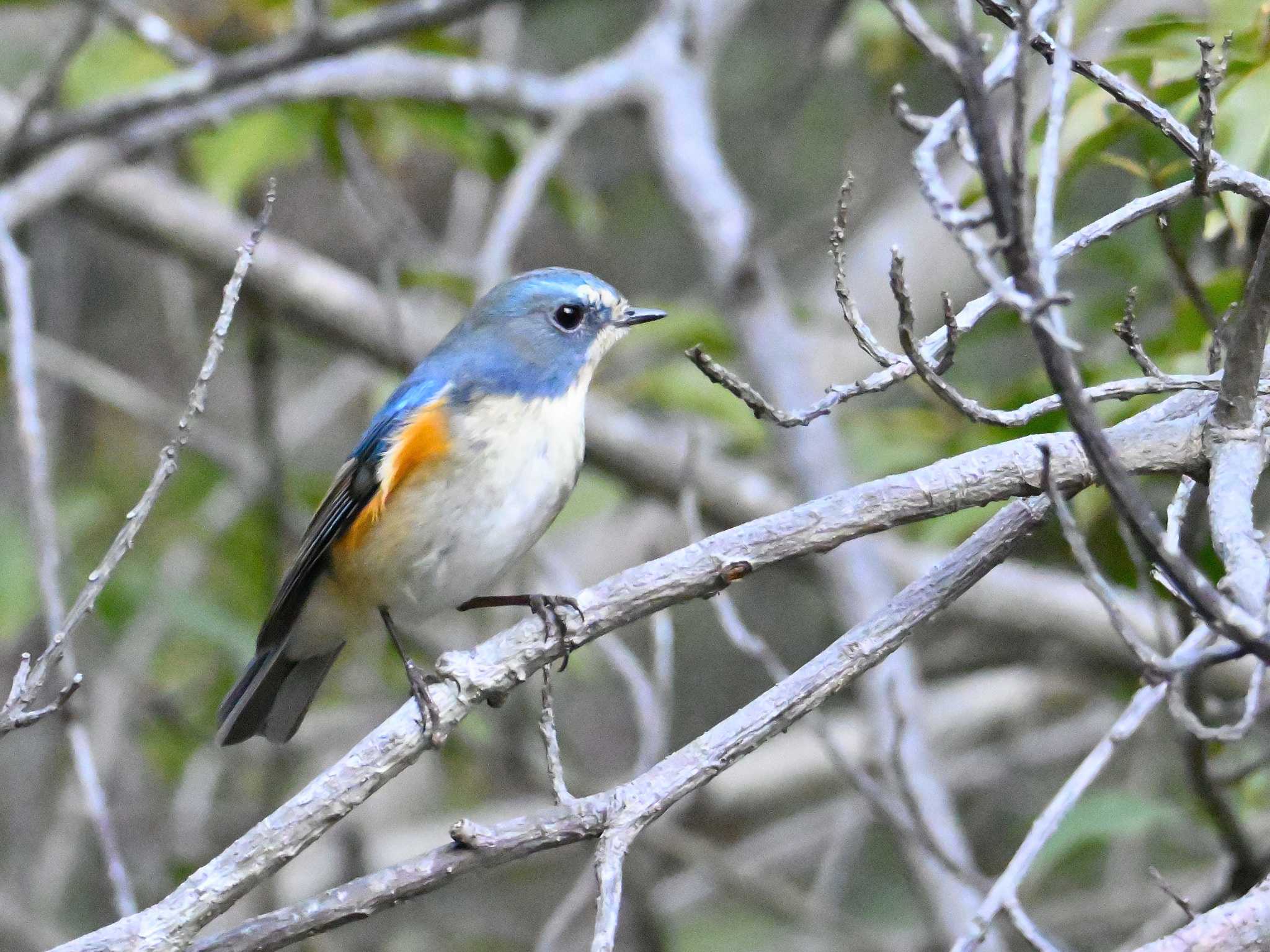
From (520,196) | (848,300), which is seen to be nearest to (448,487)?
(520,196)

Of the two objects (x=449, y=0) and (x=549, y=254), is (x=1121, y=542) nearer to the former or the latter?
(x=449, y=0)

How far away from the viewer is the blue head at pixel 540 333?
12.8 ft

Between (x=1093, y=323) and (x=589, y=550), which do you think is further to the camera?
(x=589, y=550)

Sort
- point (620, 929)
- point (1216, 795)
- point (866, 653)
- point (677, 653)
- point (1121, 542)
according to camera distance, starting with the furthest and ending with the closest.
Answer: point (677, 653)
point (620, 929)
point (1121, 542)
point (1216, 795)
point (866, 653)

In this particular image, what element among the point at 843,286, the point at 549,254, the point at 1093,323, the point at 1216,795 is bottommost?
the point at 1216,795

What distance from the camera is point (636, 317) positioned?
13.6 feet

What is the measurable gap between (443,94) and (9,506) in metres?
2.64

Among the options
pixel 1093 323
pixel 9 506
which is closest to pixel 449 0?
pixel 1093 323

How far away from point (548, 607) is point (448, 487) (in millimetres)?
795

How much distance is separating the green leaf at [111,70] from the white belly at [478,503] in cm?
254

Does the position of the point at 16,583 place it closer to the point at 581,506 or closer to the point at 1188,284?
the point at 581,506

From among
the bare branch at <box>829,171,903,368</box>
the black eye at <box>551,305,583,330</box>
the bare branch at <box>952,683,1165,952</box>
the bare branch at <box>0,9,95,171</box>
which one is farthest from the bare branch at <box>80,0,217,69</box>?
the bare branch at <box>952,683,1165,952</box>

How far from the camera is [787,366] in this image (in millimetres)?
4867

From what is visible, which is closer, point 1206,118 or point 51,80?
point 1206,118
